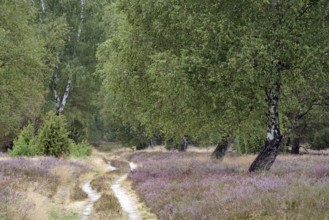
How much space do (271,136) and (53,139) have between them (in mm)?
20309

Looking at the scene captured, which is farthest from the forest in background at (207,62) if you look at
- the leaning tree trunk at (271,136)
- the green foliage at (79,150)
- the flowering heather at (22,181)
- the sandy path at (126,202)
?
the green foliage at (79,150)

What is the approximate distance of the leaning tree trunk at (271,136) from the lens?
1647 centimetres

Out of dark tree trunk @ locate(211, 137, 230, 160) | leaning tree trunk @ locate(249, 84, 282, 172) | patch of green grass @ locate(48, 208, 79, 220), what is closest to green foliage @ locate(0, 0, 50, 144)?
patch of green grass @ locate(48, 208, 79, 220)

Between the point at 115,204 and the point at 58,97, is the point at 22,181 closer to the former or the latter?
the point at 115,204

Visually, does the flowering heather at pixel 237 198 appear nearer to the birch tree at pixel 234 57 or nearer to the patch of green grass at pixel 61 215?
the patch of green grass at pixel 61 215

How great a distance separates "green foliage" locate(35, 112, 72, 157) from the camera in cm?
3195

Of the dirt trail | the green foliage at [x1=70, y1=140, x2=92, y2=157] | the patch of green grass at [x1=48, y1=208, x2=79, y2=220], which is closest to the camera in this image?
the patch of green grass at [x1=48, y1=208, x2=79, y2=220]

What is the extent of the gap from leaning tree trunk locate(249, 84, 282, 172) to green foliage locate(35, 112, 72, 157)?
18821mm

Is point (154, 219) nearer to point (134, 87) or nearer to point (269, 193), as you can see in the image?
point (269, 193)

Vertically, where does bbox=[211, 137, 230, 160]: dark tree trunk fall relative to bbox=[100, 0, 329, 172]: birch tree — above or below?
below

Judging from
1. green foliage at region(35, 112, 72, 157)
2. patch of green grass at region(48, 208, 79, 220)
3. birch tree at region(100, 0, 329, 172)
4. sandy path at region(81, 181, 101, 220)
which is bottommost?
sandy path at region(81, 181, 101, 220)

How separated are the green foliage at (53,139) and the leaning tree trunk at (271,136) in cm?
1882

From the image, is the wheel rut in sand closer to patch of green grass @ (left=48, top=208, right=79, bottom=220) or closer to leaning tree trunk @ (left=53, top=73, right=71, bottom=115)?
patch of green grass @ (left=48, top=208, right=79, bottom=220)

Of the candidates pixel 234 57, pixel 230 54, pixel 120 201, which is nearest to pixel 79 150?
pixel 120 201
